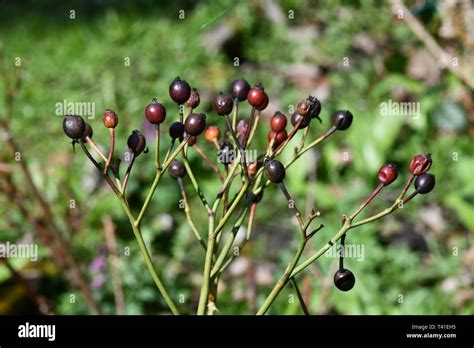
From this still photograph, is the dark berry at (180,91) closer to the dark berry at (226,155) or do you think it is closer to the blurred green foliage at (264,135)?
the dark berry at (226,155)

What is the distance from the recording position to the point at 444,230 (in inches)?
120

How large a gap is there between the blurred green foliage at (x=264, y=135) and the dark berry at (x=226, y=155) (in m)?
1.25

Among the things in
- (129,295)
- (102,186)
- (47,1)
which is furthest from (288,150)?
(47,1)

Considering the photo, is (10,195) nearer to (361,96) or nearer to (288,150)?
(288,150)

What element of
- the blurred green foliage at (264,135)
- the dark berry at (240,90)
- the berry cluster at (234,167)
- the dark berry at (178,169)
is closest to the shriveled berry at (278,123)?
the berry cluster at (234,167)

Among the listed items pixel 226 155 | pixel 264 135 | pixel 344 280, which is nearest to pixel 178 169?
pixel 226 155

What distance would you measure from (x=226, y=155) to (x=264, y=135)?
6.84ft

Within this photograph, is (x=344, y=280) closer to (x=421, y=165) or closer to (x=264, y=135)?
(x=421, y=165)

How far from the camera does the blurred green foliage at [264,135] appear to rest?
2.67 m

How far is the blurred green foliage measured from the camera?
8.77ft

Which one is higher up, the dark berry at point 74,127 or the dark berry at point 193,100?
the dark berry at point 193,100

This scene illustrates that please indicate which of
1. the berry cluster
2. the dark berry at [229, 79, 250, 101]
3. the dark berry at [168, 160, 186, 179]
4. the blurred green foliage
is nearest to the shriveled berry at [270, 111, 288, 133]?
the berry cluster
